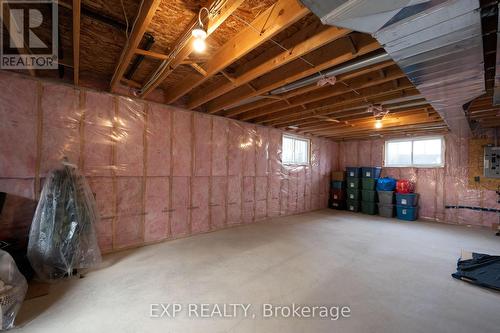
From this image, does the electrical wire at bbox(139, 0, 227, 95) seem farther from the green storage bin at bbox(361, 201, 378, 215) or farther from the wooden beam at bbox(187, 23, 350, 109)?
the green storage bin at bbox(361, 201, 378, 215)

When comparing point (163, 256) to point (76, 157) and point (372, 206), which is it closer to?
point (76, 157)

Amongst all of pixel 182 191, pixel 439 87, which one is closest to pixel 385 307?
pixel 439 87

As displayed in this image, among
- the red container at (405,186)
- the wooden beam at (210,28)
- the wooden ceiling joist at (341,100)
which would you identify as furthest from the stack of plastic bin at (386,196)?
the wooden beam at (210,28)

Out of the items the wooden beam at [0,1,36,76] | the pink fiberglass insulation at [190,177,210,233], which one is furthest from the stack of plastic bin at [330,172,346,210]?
the wooden beam at [0,1,36,76]

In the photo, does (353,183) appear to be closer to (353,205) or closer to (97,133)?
(353,205)


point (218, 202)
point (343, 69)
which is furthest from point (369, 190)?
point (343, 69)

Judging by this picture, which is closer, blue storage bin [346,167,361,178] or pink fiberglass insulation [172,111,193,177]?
pink fiberglass insulation [172,111,193,177]

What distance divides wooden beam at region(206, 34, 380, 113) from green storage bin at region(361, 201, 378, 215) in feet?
18.4

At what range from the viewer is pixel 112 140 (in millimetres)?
3418

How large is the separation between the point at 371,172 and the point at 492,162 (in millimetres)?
2623

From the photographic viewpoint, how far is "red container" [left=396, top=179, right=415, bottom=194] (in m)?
6.29

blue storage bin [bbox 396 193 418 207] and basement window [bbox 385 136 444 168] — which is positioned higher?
basement window [bbox 385 136 444 168]

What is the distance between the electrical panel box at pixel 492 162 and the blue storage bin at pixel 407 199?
61.8 inches

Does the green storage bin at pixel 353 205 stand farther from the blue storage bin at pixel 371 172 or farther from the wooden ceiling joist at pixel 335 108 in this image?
the wooden ceiling joist at pixel 335 108
